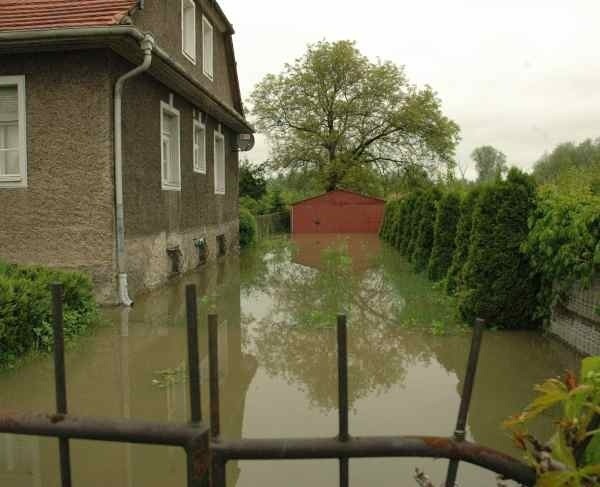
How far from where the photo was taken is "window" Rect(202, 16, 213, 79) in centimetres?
1520

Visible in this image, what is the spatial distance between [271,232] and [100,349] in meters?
29.0

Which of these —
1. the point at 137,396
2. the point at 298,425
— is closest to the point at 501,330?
the point at 298,425

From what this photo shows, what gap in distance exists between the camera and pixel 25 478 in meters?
3.60

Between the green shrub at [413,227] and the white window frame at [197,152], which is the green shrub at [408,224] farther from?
the white window frame at [197,152]

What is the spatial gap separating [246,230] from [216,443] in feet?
70.1

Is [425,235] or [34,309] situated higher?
[425,235]

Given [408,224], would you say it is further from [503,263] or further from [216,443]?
[216,443]

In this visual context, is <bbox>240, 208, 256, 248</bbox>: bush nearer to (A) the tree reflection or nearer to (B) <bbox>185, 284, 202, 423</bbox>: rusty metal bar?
(A) the tree reflection

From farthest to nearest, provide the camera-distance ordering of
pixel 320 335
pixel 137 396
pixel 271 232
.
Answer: pixel 271 232, pixel 320 335, pixel 137 396

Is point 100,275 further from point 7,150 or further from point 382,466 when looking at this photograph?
point 382,466

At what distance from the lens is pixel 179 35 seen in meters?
12.9

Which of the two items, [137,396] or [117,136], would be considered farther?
[117,136]

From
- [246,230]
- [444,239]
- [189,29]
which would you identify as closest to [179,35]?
[189,29]

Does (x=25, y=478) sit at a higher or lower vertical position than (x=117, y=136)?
lower
